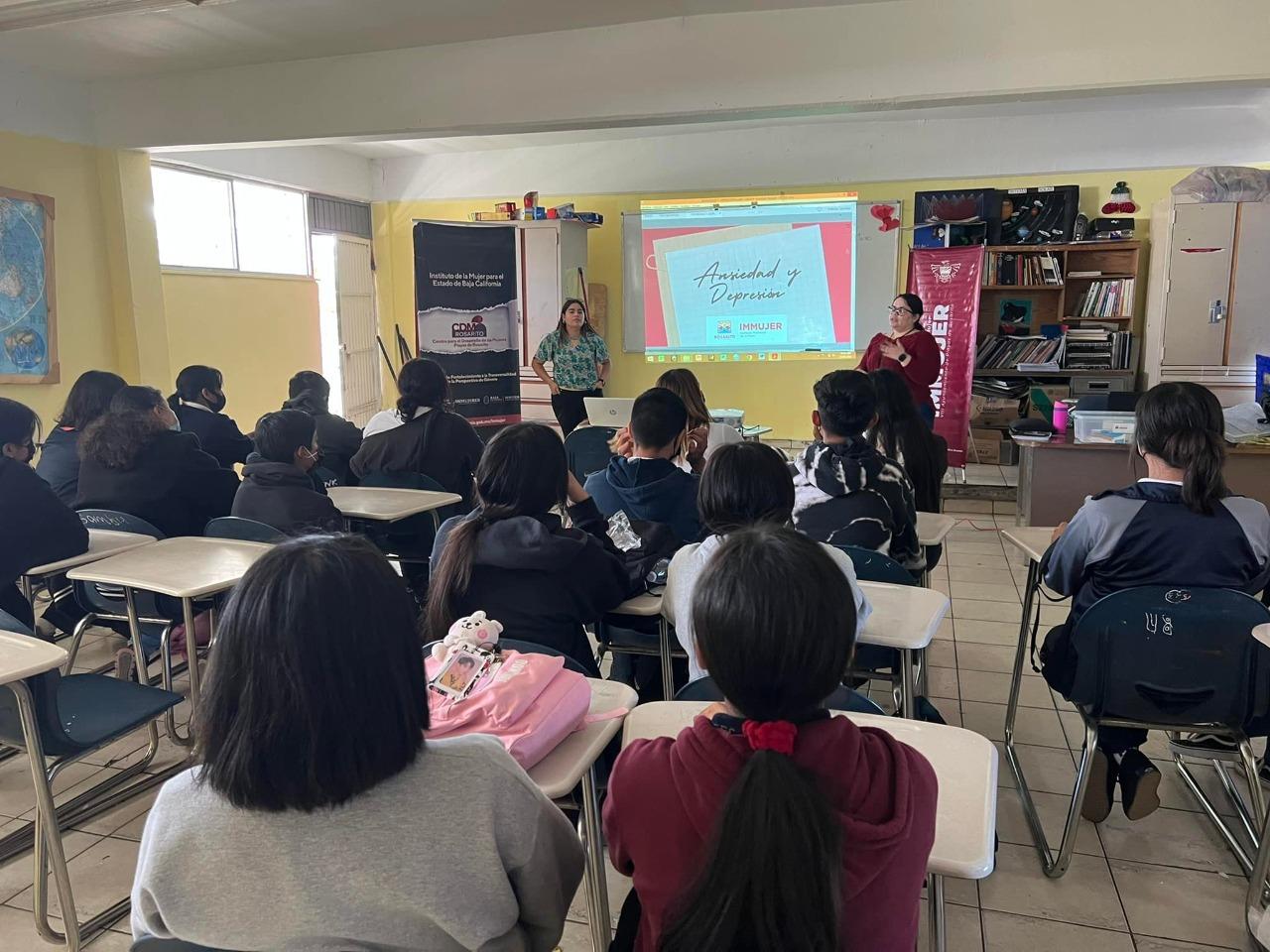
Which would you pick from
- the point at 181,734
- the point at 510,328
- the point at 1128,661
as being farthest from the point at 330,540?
the point at 510,328

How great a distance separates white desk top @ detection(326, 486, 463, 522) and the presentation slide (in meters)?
4.33

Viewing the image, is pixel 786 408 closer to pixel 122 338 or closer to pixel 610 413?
pixel 610 413

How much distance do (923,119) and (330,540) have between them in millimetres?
6940

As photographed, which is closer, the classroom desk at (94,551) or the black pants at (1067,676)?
the black pants at (1067,676)

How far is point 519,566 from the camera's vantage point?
1.79 metres

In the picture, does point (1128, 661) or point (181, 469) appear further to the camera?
point (181, 469)

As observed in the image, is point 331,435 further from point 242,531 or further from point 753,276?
point 753,276

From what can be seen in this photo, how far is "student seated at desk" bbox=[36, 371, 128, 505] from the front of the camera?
325cm

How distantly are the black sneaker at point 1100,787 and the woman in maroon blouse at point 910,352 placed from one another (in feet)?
9.07

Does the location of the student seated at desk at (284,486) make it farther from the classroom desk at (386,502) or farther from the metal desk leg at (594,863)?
the metal desk leg at (594,863)

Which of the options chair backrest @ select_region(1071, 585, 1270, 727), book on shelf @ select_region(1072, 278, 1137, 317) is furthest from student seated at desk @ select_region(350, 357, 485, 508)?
book on shelf @ select_region(1072, 278, 1137, 317)

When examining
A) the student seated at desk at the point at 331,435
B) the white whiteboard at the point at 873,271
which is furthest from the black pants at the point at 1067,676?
the white whiteboard at the point at 873,271

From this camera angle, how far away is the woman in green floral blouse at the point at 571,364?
5734 mm

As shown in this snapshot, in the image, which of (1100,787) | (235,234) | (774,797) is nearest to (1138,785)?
(1100,787)
